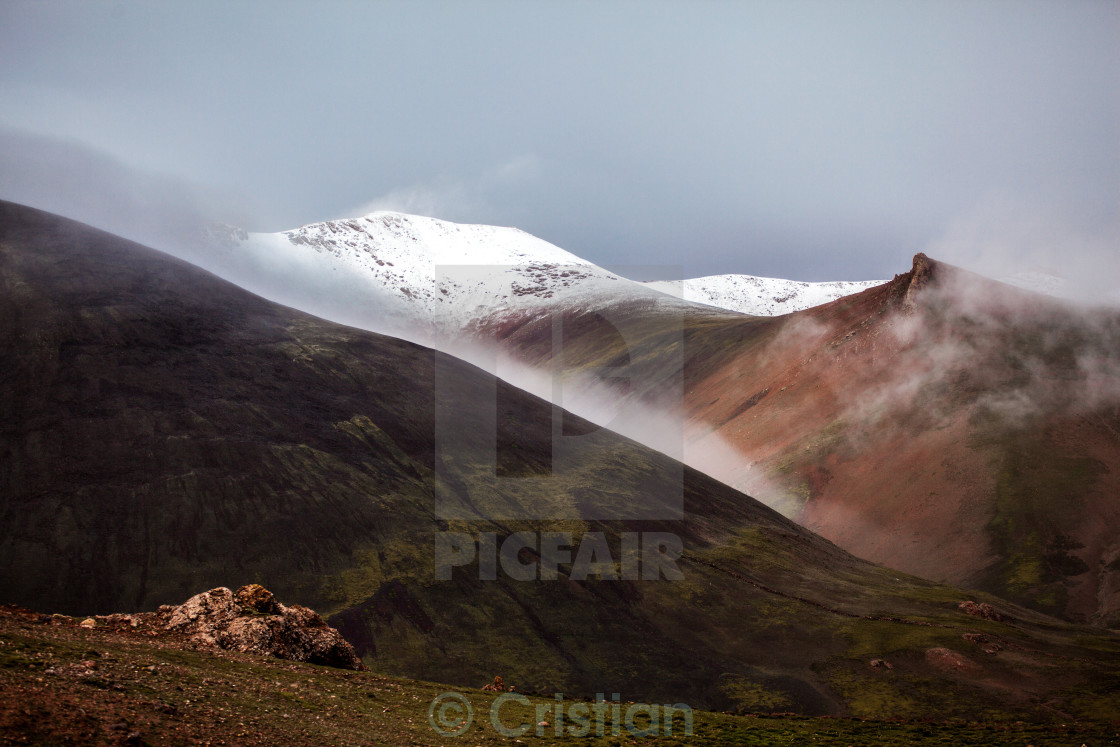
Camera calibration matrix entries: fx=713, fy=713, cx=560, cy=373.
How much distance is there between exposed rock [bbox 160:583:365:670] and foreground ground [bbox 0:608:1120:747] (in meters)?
1.34

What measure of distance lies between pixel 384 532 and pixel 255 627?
30.1 metres

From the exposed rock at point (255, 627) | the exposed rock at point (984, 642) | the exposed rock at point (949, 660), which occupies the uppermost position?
the exposed rock at point (255, 627)

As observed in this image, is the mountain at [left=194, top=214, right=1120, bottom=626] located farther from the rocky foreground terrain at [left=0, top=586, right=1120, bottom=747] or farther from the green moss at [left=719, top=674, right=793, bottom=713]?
the rocky foreground terrain at [left=0, top=586, right=1120, bottom=747]

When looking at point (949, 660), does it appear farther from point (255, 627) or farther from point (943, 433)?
point (943, 433)

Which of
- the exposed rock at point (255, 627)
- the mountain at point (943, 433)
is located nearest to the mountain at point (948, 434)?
the mountain at point (943, 433)

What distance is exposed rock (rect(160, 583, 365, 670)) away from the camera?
95.6 feet

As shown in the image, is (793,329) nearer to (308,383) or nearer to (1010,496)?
(1010,496)

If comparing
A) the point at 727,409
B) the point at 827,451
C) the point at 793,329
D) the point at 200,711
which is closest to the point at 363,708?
the point at 200,711

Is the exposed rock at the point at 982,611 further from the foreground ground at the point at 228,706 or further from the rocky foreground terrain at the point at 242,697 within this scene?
the foreground ground at the point at 228,706

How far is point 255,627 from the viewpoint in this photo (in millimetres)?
29906

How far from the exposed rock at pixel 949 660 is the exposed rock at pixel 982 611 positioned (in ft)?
50.0

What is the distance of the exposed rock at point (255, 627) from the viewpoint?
29125 millimetres

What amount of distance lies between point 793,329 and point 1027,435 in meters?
57.9

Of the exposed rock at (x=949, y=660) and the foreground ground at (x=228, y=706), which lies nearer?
the foreground ground at (x=228, y=706)
